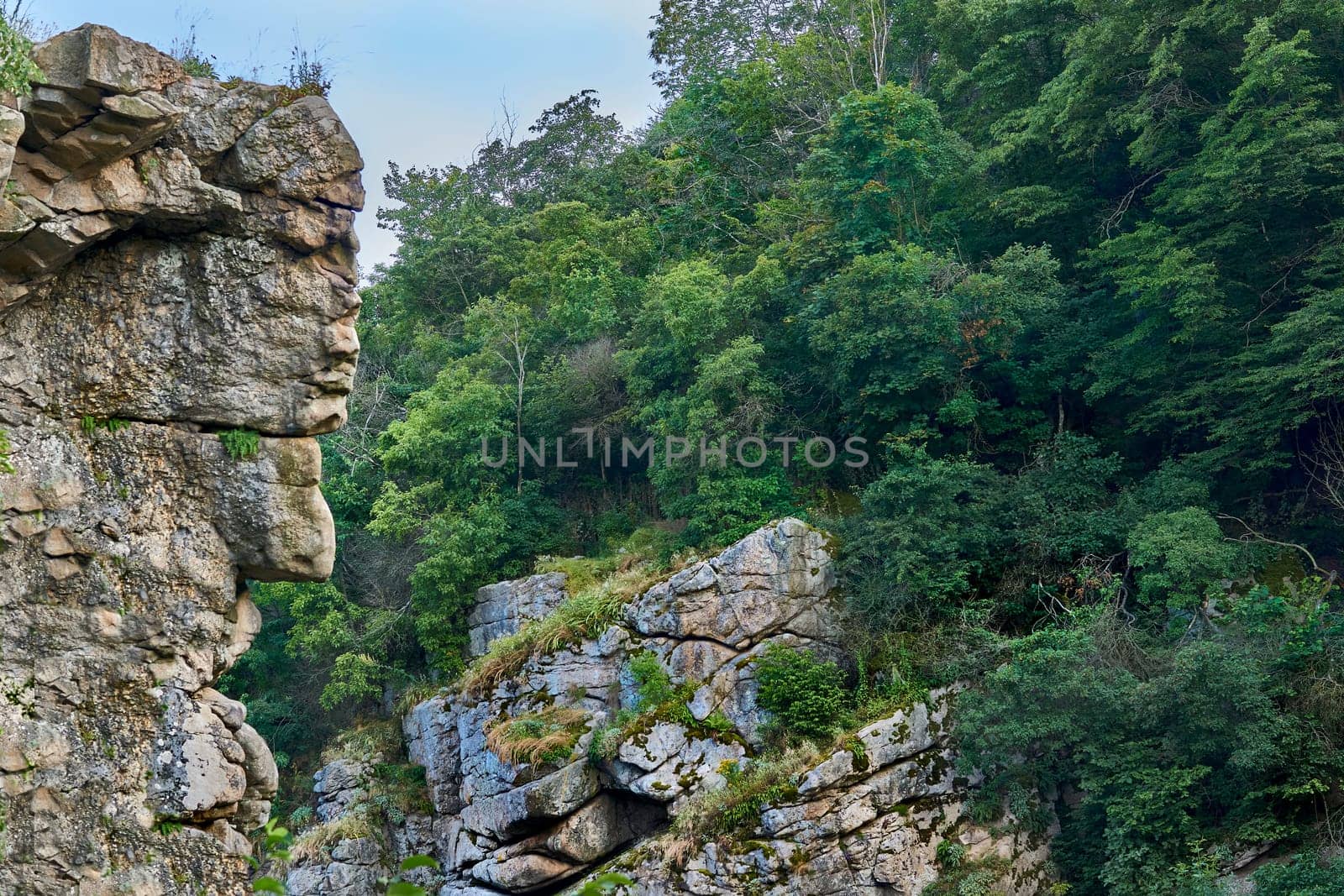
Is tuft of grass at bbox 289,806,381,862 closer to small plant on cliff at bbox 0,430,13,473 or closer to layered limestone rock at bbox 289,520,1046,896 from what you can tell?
layered limestone rock at bbox 289,520,1046,896

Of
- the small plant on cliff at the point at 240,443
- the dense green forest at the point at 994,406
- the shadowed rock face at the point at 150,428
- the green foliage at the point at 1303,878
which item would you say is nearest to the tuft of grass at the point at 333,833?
the dense green forest at the point at 994,406

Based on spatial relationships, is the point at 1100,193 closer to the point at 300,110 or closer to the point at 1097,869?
the point at 1097,869

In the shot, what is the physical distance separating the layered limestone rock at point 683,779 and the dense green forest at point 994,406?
2.71 ft

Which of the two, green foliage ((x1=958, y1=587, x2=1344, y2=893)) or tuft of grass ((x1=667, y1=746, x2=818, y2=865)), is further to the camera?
tuft of grass ((x1=667, y1=746, x2=818, y2=865))

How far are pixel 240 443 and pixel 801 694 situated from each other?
12.1 m

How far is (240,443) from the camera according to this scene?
884 centimetres

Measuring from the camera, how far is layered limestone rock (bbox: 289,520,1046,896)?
17.6 metres

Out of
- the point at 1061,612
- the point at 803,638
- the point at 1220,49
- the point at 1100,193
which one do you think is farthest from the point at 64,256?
the point at 1100,193

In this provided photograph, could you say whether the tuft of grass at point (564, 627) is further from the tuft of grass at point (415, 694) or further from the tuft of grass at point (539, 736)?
the tuft of grass at point (415, 694)

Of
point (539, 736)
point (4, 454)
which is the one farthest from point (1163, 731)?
point (4, 454)

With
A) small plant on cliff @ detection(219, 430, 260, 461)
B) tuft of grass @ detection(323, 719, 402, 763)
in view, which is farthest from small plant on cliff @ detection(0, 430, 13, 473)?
tuft of grass @ detection(323, 719, 402, 763)

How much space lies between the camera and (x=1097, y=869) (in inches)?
665

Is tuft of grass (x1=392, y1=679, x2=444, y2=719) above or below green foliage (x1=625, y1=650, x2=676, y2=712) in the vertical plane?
below

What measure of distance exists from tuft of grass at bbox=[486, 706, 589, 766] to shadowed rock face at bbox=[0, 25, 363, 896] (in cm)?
1158
